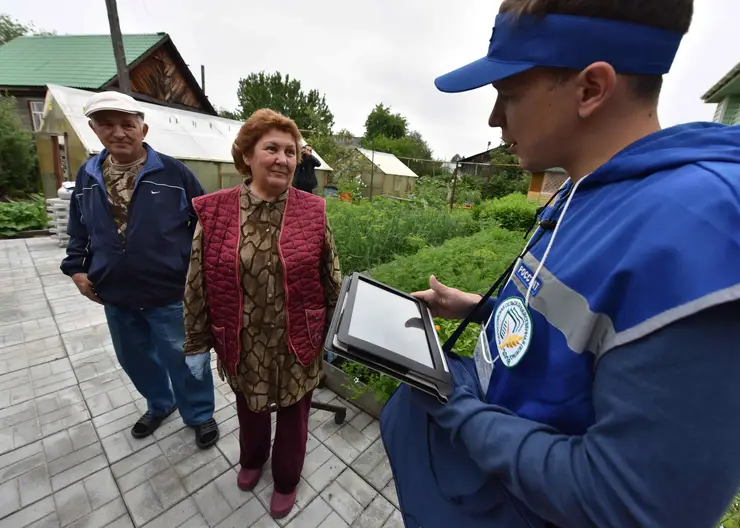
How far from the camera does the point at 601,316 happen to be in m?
0.54

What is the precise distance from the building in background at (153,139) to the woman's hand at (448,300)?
25.1 feet

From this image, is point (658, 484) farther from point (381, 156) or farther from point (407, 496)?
point (381, 156)

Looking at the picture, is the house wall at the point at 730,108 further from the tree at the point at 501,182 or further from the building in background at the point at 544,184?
the tree at the point at 501,182

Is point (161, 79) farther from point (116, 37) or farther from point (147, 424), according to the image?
point (147, 424)

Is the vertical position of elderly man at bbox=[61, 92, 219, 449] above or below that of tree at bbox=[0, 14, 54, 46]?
below

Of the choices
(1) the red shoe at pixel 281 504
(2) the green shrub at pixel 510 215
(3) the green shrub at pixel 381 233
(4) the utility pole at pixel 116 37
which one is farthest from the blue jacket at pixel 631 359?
(4) the utility pole at pixel 116 37

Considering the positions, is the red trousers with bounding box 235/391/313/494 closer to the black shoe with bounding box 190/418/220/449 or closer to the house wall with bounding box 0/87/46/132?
the black shoe with bounding box 190/418/220/449

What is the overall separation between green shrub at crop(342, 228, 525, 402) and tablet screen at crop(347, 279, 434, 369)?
1.41 metres

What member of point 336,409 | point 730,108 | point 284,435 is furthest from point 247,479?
point 730,108

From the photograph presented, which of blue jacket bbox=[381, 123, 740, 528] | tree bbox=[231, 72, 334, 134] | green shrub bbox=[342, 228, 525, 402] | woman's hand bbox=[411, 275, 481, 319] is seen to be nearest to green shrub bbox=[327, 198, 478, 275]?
green shrub bbox=[342, 228, 525, 402]

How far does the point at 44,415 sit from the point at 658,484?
12.2 feet

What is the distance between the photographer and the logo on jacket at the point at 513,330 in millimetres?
706

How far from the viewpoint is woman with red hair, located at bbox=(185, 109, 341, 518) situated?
168 centimetres

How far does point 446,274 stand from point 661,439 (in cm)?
324
